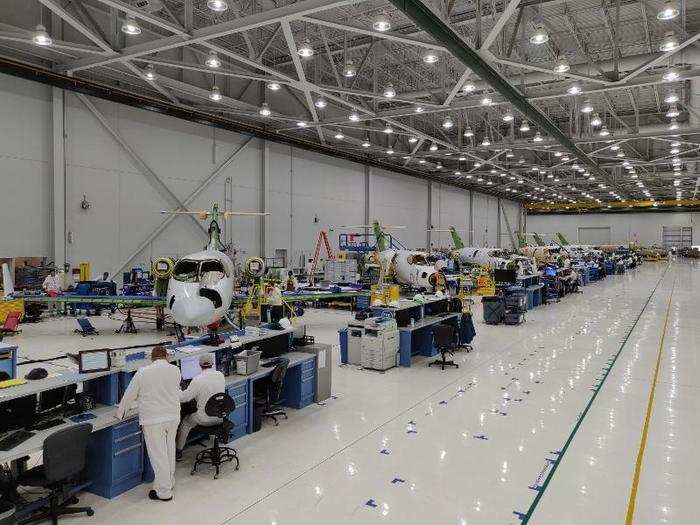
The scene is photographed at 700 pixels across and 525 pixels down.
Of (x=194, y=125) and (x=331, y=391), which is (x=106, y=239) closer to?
(x=194, y=125)

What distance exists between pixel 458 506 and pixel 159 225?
18.9 m

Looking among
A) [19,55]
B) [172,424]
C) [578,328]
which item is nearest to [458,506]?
[172,424]

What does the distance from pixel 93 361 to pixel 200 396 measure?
1311mm

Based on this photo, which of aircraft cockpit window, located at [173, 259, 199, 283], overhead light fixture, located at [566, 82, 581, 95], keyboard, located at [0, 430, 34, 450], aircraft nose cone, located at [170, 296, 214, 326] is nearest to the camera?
keyboard, located at [0, 430, 34, 450]

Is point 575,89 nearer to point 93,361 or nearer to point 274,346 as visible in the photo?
point 274,346

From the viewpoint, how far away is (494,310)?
18.1 m

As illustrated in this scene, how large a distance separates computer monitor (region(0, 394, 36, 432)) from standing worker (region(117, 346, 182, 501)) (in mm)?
988

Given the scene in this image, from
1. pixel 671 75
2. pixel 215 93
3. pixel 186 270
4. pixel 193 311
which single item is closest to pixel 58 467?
pixel 193 311

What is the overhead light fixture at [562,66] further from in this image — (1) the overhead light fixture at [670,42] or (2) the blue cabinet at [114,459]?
(2) the blue cabinet at [114,459]

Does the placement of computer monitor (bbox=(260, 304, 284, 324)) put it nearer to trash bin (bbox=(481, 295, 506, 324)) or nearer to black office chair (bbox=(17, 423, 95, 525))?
black office chair (bbox=(17, 423, 95, 525))

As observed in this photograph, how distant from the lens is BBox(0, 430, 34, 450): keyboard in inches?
186

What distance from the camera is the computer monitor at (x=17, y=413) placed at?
5.28m

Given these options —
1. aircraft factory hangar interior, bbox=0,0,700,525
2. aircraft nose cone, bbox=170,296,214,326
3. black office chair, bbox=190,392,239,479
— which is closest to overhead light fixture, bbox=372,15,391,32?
aircraft factory hangar interior, bbox=0,0,700,525

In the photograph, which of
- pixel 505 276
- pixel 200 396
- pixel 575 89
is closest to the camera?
pixel 200 396
